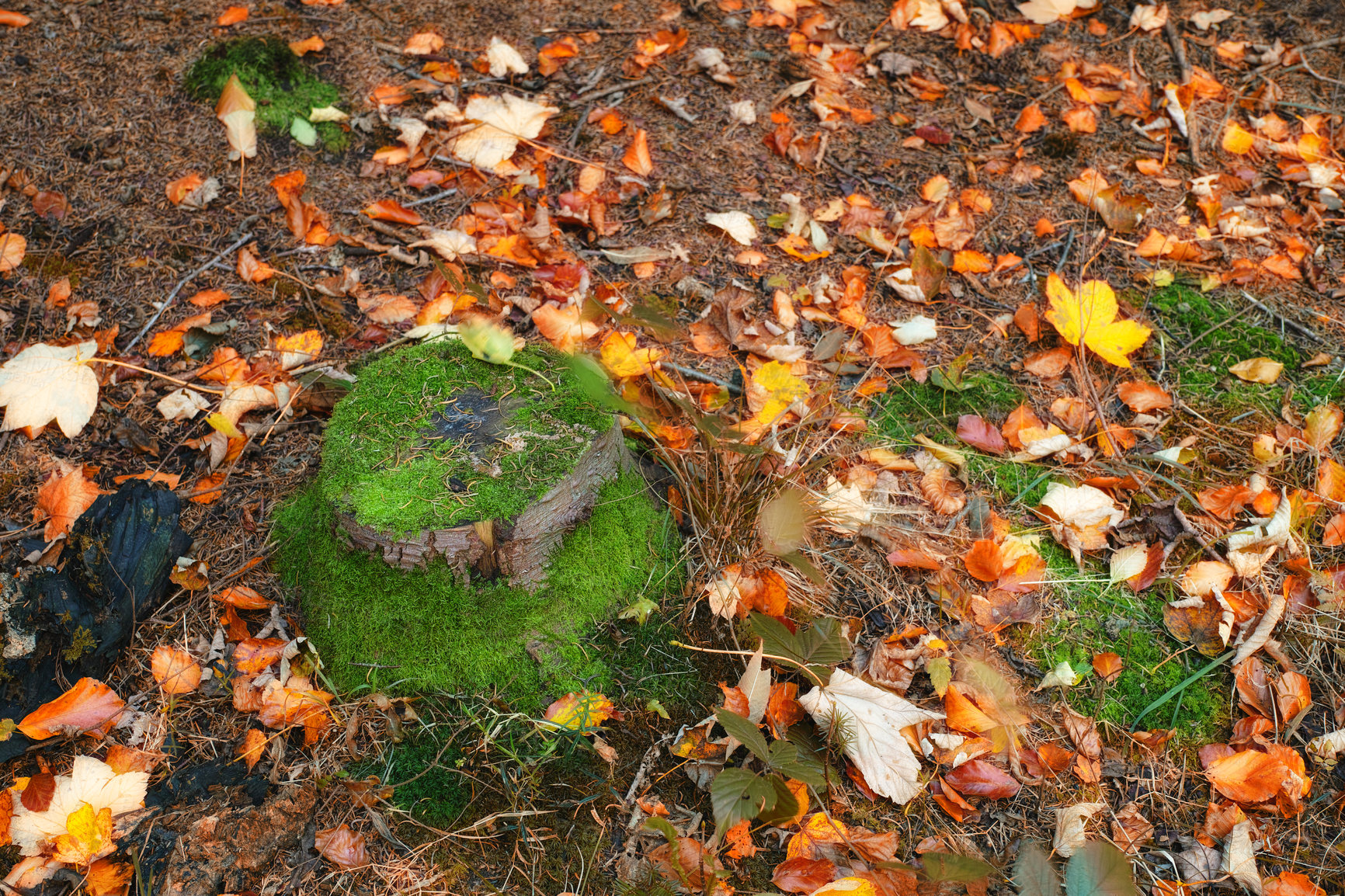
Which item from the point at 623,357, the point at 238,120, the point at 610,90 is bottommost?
the point at 623,357

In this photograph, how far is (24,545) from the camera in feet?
6.59

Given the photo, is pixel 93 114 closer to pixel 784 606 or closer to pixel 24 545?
pixel 24 545

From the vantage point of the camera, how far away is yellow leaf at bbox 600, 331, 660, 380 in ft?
7.70

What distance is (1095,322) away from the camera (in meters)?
2.65

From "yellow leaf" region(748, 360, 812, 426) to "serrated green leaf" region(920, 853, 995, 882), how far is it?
3.99 feet

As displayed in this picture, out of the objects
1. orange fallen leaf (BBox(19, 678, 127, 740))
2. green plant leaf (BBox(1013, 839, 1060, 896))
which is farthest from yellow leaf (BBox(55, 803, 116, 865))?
green plant leaf (BBox(1013, 839, 1060, 896))

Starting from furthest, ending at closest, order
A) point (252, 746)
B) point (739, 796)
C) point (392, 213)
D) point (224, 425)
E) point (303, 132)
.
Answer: point (303, 132), point (392, 213), point (224, 425), point (252, 746), point (739, 796)

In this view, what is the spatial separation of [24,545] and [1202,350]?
3.48 metres

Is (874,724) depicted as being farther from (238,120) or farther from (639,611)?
(238,120)

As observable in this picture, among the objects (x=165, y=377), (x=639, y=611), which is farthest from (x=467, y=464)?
(x=165, y=377)

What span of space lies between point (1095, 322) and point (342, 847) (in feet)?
8.36

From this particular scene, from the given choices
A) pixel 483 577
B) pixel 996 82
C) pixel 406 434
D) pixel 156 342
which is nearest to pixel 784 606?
pixel 483 577

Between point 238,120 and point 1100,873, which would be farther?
point 238,120

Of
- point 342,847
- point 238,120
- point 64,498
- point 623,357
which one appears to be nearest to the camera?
point 342,847
